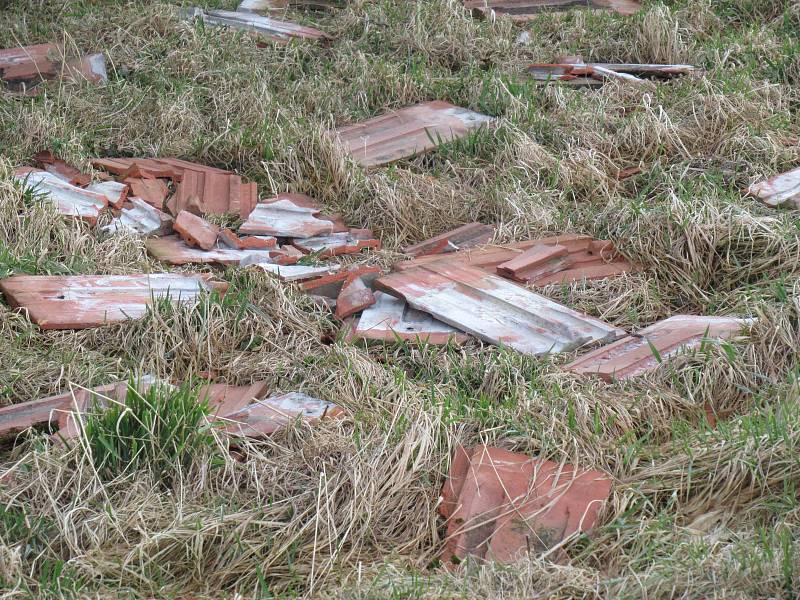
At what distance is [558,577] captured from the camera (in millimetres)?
3162

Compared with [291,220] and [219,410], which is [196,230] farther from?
[219,410]

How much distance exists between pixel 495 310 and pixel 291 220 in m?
1.67

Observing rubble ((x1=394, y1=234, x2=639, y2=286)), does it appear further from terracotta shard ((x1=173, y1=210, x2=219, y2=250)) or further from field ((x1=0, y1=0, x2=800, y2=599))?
terracotta shard ((x1=173, y1=210, x2=219, y2=250))

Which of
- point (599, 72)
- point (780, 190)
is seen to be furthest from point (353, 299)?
point (599, 72)

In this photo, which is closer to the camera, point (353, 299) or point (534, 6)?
point (353, 299)

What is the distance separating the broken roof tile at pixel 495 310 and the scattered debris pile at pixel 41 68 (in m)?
3.54

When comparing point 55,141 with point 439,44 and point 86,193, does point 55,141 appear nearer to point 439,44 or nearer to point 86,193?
point 86,193

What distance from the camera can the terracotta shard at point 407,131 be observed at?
672 cm

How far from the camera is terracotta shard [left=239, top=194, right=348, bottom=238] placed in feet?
19.3

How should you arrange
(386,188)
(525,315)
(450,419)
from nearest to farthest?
1. (450,419)
2. (525,315)
3. (386,188)

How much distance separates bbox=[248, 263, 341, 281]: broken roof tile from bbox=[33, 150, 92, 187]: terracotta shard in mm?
1501

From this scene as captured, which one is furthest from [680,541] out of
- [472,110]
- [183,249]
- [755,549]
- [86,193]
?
[472,110]

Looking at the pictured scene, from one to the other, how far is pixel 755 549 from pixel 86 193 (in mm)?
4351

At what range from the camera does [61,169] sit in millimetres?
6273
